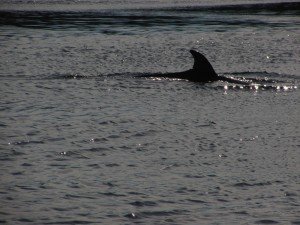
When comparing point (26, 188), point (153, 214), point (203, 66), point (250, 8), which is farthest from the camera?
point (250, 8)

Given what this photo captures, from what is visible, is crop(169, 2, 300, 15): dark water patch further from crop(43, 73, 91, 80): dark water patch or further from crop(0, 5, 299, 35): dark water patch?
crop(43, 73, 91, 80): dark water patch

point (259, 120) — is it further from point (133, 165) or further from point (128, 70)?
point (128, 70)

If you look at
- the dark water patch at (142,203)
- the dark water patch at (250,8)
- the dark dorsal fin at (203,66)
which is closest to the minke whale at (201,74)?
the dark dorsal fin at (203,66)

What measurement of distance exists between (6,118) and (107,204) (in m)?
6.20

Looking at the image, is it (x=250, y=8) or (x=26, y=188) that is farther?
(x=250, y=8)

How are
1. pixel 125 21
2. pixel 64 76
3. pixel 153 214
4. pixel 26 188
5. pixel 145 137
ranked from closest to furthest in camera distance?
1. pixel 153 214
2. pixel 26 188
3. pixel 145 137
4. pixel 64 76
5. pixel 125 21

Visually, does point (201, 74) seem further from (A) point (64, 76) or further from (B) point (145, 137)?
(B) point (145, 137)

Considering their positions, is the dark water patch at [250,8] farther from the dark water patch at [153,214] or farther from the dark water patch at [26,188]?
the dark water patch at [153,214]

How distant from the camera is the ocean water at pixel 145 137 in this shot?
32.6 ft

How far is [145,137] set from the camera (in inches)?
551

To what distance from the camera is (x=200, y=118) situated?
627 inches

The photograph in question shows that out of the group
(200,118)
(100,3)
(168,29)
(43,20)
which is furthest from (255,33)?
(100,3)

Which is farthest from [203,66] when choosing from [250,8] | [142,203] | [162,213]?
[250,8]

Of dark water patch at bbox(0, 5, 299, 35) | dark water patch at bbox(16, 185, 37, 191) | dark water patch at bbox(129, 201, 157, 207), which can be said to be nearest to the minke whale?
dark water patch at bbox(16, 185, 37, 191)
